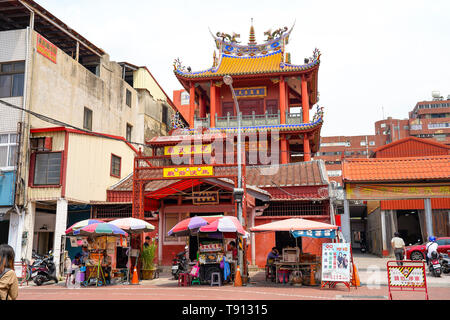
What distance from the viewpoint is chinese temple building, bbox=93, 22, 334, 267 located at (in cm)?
1950

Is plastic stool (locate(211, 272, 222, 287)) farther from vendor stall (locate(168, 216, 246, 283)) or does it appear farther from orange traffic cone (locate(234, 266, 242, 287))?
orange traffic cone (locate(234, 266, 242, 287))

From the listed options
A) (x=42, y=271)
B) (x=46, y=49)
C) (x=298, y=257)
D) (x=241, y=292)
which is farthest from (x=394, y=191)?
(x=46, y=49)

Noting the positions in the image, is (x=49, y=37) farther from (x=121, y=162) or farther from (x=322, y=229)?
(x=322, y=229)

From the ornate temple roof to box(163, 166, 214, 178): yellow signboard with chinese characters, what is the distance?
640 inches

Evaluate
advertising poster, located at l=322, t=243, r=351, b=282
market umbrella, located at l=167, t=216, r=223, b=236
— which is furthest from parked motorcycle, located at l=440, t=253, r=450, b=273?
market umbrella, located at l=167, t=216, r=223, b=236

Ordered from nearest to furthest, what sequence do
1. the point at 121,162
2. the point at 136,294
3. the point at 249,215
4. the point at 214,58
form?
the point at 136,294 → the point at 249,215 → the point at 121,162 → the point at 214,58

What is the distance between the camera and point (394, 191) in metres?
18.1

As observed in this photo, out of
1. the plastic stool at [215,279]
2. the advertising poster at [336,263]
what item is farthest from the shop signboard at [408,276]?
the plastic stool at [215,279]

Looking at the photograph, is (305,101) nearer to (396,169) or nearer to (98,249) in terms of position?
(396,169)

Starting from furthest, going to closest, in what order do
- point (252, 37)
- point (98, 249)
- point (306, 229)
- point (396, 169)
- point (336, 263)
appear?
1. point (252, 37)
2. point (396, 169)
3. point (98, 249)
4. point (306, 229)
5. point (336, 263)

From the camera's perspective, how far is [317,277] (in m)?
15.5

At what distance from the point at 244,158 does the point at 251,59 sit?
43.6 feet

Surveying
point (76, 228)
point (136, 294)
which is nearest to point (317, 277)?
point (136, 294)
